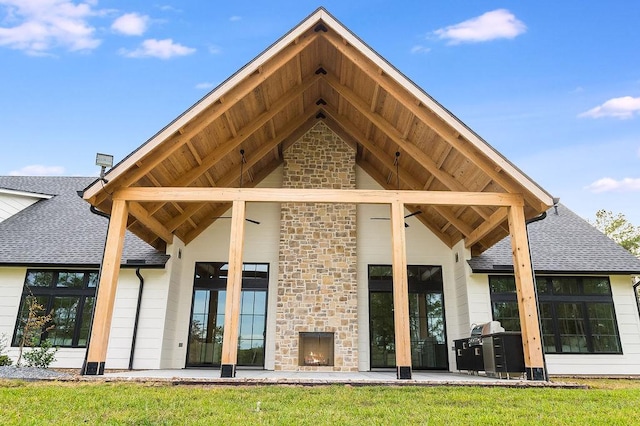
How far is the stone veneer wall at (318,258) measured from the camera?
381 inches

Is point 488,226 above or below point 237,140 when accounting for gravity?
below

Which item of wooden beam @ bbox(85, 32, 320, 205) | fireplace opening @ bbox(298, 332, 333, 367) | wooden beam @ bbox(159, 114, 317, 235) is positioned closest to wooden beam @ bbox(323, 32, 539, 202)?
wooden beam @ bbox(85, 32, 320, 205)

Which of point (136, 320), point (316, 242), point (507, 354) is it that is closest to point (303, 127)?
point (316, 242)

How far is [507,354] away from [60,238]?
33.3 feet

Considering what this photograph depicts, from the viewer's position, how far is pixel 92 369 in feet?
20.0

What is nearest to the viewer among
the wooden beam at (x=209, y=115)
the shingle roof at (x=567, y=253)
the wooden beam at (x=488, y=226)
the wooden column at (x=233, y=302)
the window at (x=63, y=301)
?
the wooden column at (x=233, y=302)

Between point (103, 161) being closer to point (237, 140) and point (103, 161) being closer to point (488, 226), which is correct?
point (237, 140)

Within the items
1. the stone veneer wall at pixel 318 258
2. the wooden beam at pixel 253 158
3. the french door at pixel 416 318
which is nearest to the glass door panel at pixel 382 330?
the french door at pixel 416 318

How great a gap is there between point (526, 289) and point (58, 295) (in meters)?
9.63

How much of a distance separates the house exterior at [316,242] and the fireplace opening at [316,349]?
0.04 m

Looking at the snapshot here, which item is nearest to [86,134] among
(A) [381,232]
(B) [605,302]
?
(A) [381,232]

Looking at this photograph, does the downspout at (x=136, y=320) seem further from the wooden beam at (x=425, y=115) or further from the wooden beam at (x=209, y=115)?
the wooden beam at (x=425, y=115)

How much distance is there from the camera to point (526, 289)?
22.0ft

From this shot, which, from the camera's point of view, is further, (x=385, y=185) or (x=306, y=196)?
(x=385, y=185)
